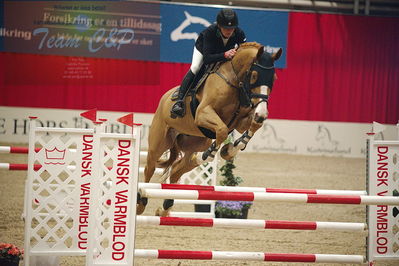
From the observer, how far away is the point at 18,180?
9648mm

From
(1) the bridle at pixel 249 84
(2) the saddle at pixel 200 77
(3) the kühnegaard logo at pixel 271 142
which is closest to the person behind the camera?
(1) the bridle at pixel 249 84

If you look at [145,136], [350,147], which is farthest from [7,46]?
[350,147]

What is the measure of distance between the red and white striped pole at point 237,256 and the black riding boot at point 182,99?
1474mm

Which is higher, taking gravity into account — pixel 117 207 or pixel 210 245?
pixel 117 207

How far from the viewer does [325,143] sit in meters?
15.1

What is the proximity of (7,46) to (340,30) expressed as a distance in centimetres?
880

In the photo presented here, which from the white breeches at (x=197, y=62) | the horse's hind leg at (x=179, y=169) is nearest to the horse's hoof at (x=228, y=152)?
the horse's hind leg at (x=179, y=169)

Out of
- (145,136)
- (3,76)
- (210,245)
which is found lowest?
(210,245)

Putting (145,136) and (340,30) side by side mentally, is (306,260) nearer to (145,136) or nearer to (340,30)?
(145,136)

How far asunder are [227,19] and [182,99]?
3.00ft

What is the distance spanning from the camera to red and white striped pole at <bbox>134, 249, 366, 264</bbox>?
13.2 ft

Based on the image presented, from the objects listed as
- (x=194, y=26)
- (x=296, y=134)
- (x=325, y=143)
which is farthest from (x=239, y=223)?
(x=325, y=143)

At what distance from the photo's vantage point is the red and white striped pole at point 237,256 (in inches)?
159

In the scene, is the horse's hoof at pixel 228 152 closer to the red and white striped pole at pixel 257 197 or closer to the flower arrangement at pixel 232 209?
the red and white striped pole at pixel 257 197
